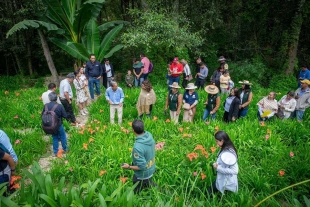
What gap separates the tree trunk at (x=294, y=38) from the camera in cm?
1349

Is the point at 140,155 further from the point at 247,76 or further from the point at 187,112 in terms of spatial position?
the point at 247,76

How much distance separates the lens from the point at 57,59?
19500mm

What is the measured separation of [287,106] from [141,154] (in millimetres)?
5191

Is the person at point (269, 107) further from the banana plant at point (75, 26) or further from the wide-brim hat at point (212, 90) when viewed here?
the banana plant at point (75, 26)

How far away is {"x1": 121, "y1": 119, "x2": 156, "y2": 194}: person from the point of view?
3537mm

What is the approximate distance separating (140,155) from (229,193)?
1.52 meters

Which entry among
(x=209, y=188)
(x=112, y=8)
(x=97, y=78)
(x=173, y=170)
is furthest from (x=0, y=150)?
(x=112, y=8)

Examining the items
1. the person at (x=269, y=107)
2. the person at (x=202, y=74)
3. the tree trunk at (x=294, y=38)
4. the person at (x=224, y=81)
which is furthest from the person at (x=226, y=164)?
the tree trunk at (x=294, y=38)

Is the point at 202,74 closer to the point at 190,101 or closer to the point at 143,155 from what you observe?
the point at 190,101

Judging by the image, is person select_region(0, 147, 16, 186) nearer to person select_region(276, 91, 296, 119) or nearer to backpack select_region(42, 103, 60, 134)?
backpack select_region(42, 103, 60, 134)

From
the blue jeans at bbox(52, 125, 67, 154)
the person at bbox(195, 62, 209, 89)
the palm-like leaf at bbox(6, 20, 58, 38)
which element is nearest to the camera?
the blue jeans at bbox(52, 125, 67, 154)

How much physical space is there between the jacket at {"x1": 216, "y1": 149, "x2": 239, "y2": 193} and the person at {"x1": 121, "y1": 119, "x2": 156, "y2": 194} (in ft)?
3.25

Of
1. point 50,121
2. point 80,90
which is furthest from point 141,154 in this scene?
point 80,90

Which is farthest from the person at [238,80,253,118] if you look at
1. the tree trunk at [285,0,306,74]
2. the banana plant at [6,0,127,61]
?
the tree trunk at [285,0,306,74]
